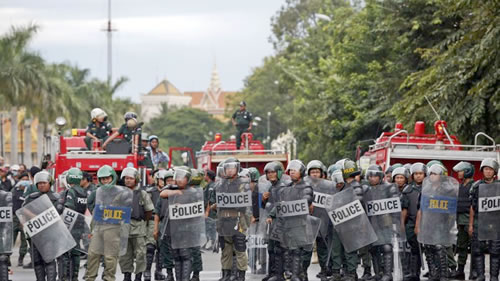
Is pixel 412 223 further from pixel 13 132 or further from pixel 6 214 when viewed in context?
pixel 13 132

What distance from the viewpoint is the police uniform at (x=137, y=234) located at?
16688 millimetres


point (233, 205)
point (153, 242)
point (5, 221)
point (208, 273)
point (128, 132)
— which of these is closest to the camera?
point (5, 221)

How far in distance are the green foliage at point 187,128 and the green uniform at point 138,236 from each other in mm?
124594

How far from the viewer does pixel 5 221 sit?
53.3ft

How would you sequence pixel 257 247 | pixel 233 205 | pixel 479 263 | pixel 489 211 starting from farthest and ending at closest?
pixel 257 247 → pixel 479 263 → pixel 233 205 → pixel 489 211

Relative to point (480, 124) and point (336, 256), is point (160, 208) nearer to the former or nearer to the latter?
point (336, 256)

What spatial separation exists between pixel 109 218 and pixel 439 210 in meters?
4.50

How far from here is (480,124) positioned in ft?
83.6

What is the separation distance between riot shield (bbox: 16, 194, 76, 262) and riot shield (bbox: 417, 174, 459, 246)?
15.7 feet

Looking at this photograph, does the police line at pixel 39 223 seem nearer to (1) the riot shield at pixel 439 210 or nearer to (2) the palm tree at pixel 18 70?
(1) the riot shield at pixel 439 210

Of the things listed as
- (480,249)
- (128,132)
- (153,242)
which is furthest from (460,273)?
(128,132)

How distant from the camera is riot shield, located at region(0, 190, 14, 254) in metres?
16.2

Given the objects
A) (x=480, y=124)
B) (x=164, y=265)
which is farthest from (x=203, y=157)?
(x=164, y=265)

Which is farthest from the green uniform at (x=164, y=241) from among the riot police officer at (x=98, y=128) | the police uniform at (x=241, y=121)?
the police uniform at (x=241, y=121)
